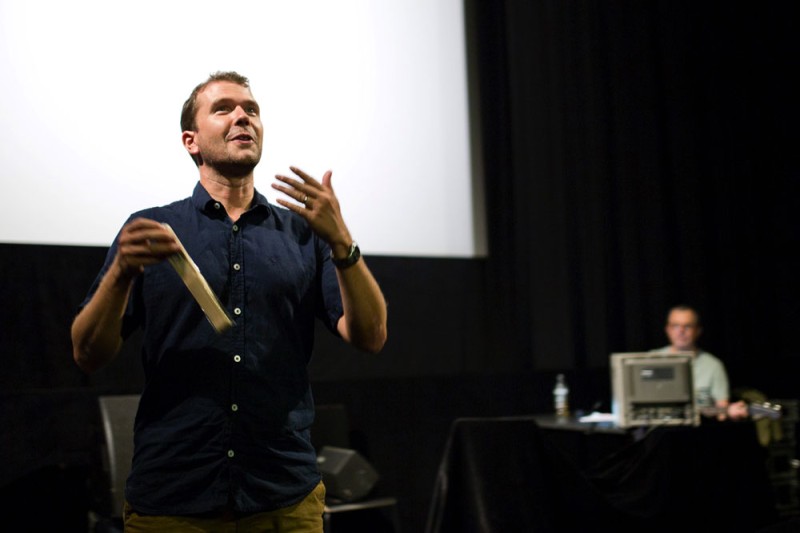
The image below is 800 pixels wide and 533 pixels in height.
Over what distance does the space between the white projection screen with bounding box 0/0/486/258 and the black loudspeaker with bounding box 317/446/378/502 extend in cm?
113

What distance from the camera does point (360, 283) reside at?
1.49m

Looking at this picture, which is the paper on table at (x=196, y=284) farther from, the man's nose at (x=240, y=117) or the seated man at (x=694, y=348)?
the seated man at (x=694, y=348)

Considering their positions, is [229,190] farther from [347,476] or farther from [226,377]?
[347,476]

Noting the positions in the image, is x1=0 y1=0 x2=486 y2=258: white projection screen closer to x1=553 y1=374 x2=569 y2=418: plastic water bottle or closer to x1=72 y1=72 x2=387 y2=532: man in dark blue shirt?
x1=553 y1=374 x2=569 y2=418: plastic water bottle

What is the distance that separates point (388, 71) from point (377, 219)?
0.81m

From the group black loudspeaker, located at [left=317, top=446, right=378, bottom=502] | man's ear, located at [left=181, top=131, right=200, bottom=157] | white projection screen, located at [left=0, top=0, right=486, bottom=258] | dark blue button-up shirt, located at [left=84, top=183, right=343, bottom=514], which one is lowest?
black loudspeaker, located at [left=317, top=446, right=378, bottom=502]

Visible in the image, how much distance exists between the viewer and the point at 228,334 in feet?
4.92

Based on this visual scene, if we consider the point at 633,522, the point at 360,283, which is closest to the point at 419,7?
the point at 633,522

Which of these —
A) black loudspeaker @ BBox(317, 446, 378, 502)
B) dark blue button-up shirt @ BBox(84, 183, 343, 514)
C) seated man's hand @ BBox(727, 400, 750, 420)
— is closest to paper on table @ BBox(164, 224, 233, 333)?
dark blue button-up shirt @ BBox(84, 183, 343, 514)

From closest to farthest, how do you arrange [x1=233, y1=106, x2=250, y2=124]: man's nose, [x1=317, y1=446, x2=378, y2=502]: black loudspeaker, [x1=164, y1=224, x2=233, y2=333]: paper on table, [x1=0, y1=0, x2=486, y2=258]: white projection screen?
[x1=164, y1=224, x2=233, y2=333]: paper on table
[x1=233, y1=106, x2=250, y2=124]: man's nose
[x1=0, y1=0, x2=486, y2=258]: white projection screen
[x1=317, y1=446, x2=378, y2=502]: black loudspeaker

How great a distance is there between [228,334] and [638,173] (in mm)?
4664

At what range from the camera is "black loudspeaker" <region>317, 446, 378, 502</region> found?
370cm

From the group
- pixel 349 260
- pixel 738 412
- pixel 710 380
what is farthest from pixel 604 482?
pixel 349 260

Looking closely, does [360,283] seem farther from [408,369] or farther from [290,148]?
[408,369]
